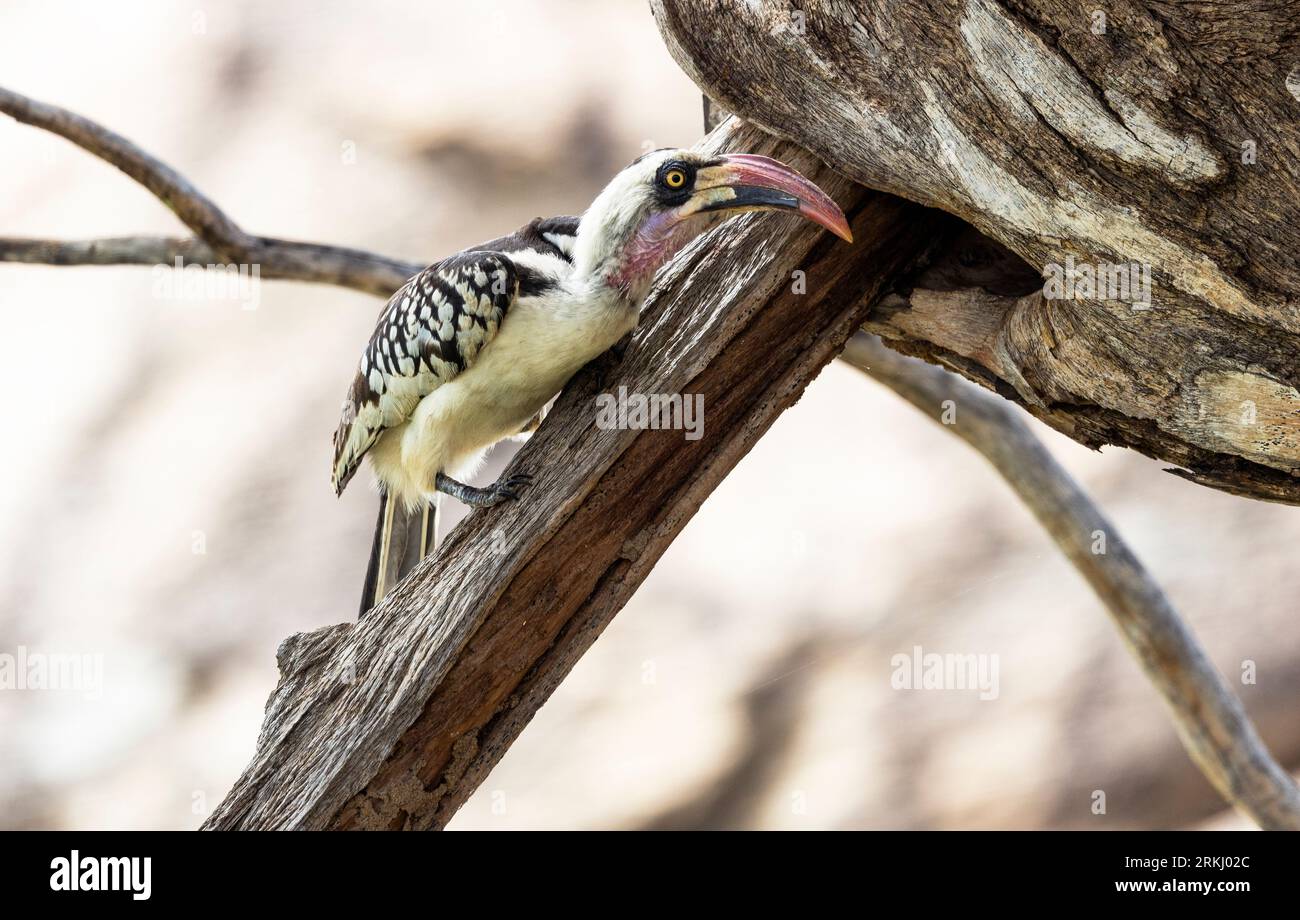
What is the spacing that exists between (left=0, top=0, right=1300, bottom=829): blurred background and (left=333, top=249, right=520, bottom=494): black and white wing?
132 inches

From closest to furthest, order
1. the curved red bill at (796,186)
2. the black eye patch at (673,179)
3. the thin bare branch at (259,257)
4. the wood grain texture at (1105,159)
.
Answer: the wood grain texture at (1105,159) < the curved red bill at (796,186) < the black eye patch at (673,179) < the thin bare branch at (259,257)

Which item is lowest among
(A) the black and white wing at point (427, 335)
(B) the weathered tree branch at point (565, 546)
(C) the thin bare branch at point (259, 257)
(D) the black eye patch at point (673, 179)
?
(B) the weathered tree branch at point (565, 546)

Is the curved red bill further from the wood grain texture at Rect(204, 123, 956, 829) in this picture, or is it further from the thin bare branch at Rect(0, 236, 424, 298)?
the thin bare branch at Rect(0, 236, 424, 298)

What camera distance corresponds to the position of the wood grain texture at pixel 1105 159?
171 cm

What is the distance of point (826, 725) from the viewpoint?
582cm

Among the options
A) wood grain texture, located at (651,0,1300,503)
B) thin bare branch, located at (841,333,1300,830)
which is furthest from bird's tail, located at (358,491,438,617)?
thin bare branch, located at (841,333,1300,830)

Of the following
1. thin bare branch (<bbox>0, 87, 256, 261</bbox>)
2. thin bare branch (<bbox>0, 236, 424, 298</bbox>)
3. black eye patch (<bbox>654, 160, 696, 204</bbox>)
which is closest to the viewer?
black eye patch (<bbox>654, 160, 696, 204</bbox>)

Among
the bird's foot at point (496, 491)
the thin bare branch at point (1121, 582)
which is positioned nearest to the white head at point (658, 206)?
the bird's foot at point (496, 491)

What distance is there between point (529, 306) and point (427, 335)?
9.6 inches

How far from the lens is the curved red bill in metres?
2.18

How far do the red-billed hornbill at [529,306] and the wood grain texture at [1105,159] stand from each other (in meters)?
0.19

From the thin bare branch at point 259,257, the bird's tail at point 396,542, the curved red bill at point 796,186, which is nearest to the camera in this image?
the curved red bill at point 796,186

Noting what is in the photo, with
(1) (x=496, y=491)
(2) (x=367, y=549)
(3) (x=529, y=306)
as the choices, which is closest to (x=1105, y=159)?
(3) (x=529, y=306)

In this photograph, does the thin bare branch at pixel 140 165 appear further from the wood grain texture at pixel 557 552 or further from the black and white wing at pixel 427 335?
the wood grain texture at pixel 557 552
